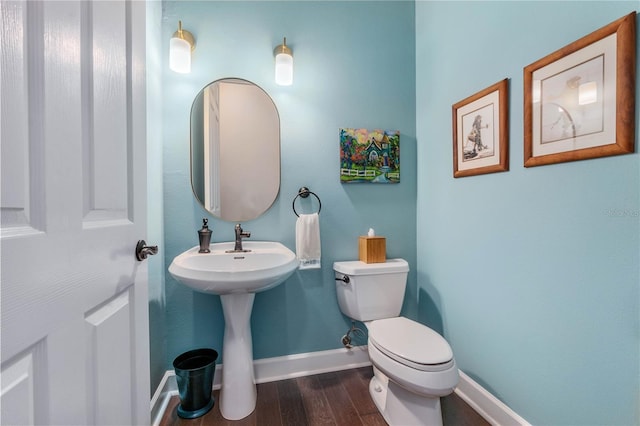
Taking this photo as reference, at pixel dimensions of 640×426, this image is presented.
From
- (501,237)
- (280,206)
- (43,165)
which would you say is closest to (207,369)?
(280,206)

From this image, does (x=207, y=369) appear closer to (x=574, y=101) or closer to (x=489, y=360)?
(x=489, y=360)

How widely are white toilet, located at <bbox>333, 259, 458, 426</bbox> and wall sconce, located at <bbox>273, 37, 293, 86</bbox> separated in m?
1.13

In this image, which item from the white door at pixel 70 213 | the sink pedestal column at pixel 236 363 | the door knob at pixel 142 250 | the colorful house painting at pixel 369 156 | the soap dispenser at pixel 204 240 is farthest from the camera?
the colorful house painting at pixel 369 156

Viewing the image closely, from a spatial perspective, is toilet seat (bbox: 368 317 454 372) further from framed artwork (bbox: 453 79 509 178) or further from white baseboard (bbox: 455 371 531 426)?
framed artwork (bbox: 453 79 509 178)

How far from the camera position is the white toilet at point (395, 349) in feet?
3.35

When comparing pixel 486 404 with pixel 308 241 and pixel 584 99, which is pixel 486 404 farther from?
pixel 584 99

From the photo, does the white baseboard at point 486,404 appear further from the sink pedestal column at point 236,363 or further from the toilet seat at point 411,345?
the sink pedestal column at point 236,363

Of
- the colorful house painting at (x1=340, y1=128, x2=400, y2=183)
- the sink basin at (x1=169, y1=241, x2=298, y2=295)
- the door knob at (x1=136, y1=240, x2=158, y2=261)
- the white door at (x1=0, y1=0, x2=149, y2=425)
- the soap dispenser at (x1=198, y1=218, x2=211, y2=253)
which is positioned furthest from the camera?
the colorful house painting at (x1=340, y1=128, x2=400, y2=183)

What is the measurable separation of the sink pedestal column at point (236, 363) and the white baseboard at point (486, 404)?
1107 millimetres

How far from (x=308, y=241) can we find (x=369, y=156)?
0.68 m

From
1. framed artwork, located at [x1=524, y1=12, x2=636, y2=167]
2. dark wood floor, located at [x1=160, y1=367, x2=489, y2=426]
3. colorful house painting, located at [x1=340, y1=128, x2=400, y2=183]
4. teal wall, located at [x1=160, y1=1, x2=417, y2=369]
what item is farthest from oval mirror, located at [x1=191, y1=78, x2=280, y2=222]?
framed artwork, located at [x1=524, y1=12, x2=636, y2=167]

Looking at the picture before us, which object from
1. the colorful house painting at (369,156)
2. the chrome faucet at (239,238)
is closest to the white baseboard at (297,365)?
the chrome faucet at (239,238)

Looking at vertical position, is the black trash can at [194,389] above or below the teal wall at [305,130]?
below

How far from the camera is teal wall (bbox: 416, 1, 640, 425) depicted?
82cm
